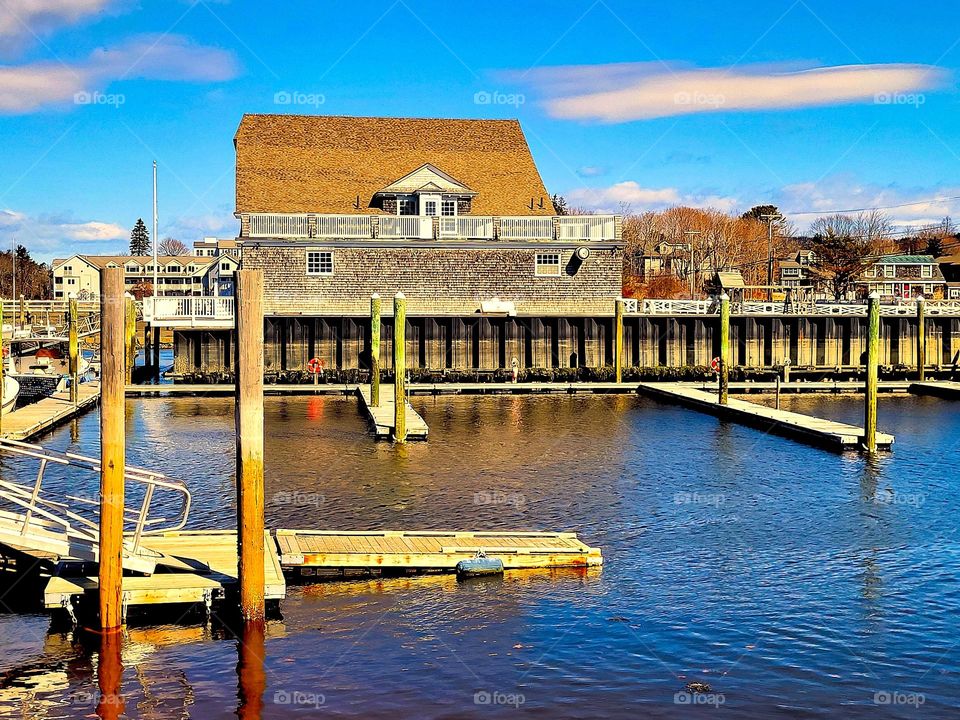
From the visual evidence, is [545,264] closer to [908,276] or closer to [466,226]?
[466,226]

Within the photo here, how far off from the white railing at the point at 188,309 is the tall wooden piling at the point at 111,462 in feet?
115

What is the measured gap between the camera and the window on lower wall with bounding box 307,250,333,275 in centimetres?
5088

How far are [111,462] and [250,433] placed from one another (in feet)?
5.84

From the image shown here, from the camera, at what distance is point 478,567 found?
16516 millimetres

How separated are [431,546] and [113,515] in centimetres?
526

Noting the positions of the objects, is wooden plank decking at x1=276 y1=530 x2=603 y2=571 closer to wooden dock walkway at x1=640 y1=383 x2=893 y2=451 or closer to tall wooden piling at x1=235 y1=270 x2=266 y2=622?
tall wooden piling at x1=235 y1=270 x2=266 y2=622

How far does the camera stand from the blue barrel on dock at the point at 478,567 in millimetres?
16500

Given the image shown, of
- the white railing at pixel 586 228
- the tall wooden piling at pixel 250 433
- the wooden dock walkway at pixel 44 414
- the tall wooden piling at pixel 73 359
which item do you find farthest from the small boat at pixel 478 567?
the white railing at pixel 586 228

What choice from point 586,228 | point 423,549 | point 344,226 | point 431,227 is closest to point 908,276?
point 586,228

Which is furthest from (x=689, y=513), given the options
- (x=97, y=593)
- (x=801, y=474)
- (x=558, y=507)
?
(x=97, y=593)

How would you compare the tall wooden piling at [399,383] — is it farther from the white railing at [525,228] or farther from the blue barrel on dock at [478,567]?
the white railing at [525,228]

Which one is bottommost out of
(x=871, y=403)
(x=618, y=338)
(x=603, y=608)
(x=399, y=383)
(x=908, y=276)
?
(x=603, y=608)

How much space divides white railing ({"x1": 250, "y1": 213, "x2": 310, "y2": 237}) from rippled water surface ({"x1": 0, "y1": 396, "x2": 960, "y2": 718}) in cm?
2323

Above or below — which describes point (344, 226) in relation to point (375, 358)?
above
